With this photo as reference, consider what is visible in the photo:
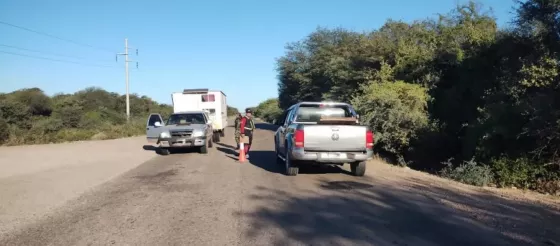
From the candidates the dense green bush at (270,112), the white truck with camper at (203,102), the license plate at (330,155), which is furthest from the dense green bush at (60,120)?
the dense green bush at (270,112)

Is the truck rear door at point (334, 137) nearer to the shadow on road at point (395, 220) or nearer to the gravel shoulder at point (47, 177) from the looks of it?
the shadow on road at point (395, 220)

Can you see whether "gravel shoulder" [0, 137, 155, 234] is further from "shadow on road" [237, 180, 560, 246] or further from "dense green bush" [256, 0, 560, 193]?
"dense green bush" [256, 0, 560, 193]

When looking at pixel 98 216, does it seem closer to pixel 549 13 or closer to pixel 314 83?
pixel 549 13

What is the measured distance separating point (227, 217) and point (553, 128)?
781cm

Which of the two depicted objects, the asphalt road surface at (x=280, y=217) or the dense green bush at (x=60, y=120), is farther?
the dense green bush at (x=60, y=120)

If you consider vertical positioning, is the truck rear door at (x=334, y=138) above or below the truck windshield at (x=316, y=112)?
below

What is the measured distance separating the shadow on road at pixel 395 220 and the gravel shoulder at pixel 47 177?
3.83m

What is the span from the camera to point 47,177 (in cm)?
1238

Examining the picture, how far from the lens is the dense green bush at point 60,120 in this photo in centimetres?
2641

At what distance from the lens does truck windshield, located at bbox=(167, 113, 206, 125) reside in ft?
65.7

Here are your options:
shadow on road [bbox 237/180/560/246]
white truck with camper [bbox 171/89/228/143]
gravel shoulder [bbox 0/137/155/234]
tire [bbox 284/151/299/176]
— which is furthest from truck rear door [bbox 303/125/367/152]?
white truck with camper [bbox 171/89/228/143]

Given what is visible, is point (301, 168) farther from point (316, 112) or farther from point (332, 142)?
point (332, 142)

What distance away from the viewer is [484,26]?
75.6 feet

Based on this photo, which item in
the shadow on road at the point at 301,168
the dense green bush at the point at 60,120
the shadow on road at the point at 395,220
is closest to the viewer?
the shadow on road at the point at 395,220
